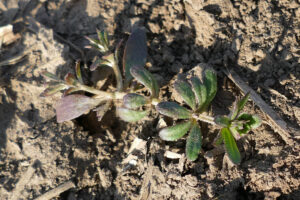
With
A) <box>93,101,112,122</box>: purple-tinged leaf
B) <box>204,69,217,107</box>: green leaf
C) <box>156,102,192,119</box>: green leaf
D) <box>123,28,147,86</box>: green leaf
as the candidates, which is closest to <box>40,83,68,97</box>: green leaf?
<box>93,101,112,122</box>: purple-tinged leaf

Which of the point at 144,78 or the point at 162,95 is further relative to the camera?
the point at 162,95

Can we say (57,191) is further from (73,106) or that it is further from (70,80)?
(70,80)

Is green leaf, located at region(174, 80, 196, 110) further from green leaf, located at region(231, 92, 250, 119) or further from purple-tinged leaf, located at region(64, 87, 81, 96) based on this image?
purple-tinged leaf, located at region(64, 87, 81, 96)

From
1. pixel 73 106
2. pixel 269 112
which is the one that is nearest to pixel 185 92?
pixel 269 112

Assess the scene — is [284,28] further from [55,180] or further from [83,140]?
[55,180]

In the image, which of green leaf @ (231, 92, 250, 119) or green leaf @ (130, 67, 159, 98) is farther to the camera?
green leaf @ (130, 67, 159, 98)

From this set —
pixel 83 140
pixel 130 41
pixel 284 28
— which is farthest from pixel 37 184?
pixel 284 28
